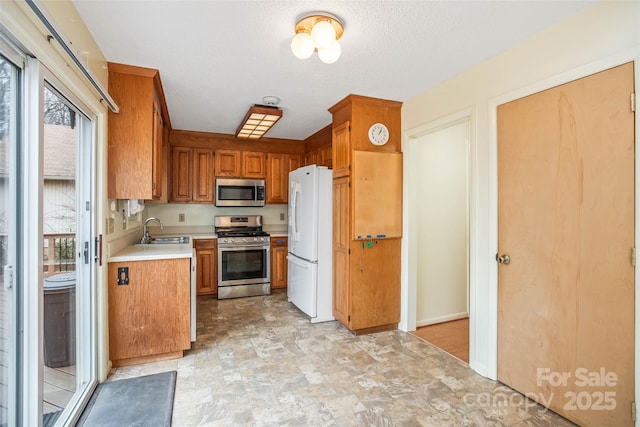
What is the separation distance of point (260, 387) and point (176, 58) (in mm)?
2462

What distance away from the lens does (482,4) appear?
174 cm

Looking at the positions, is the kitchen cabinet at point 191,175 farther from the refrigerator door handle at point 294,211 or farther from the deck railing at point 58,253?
the deck railing at point 58,253

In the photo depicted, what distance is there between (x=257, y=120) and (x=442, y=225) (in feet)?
8.10

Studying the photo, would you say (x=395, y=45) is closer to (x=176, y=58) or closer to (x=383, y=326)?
(x=176, y=58)

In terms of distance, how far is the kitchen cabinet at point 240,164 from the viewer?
192 inches

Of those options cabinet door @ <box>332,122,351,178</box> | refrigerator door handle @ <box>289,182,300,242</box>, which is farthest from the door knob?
refrigerator door handle @ <box>289,182,300,242</box>

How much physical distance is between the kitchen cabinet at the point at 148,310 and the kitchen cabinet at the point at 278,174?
8.67 ft

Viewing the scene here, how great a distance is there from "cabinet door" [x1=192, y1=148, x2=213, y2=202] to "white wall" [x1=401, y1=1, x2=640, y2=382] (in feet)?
10.4

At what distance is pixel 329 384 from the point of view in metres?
2.31

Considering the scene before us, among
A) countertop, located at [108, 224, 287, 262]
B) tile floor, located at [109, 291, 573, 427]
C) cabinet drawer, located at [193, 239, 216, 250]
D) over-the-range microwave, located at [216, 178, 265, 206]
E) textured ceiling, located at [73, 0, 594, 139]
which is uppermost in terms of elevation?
textured ceiling, located at [73, 0, 594, 139]

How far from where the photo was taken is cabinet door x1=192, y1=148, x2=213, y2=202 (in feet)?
15.6

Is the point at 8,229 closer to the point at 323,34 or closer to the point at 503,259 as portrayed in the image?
the point at 323,34

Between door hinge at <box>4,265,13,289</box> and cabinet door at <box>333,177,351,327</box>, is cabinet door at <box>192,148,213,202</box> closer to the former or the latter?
cabinet door at <box>333,177,351,327</box>

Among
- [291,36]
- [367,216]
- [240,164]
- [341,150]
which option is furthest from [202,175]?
[291,36]
